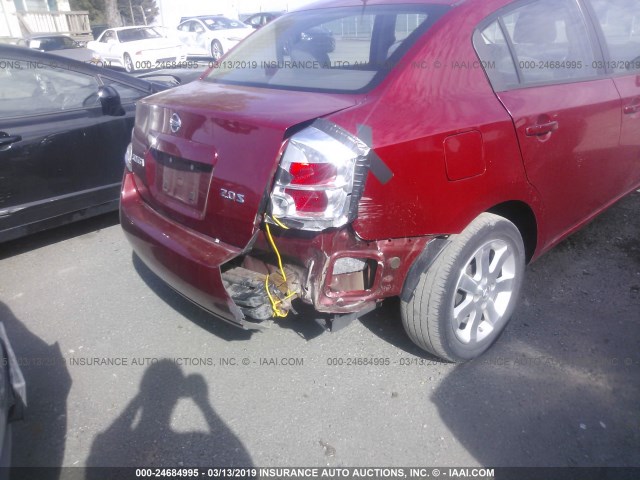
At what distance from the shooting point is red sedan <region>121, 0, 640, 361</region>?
2000mm

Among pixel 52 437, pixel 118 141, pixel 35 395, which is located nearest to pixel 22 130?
pixel 118 141

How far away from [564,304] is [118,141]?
3485 millimetres

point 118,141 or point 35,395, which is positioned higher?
point 118,141

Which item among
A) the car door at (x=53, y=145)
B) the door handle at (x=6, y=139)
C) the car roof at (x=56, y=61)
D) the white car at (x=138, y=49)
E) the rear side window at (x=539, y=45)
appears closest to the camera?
the rear side window at (x=539, y=45)

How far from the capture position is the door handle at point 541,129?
240 centimetres

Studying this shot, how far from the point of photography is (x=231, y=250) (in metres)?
2.18

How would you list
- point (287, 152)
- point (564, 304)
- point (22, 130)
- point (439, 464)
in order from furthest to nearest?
point (22, 130), point (564, 304), point (439, 464), point (287, 152)

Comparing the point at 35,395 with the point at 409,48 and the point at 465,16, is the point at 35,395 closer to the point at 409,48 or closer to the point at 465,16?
the point at 409,48

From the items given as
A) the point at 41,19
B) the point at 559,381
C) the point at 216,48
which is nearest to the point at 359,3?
the point at 559,381

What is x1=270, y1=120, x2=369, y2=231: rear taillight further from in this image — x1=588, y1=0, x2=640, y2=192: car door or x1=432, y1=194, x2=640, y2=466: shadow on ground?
x1=588, y1=0, x2=640, y2=192: car door

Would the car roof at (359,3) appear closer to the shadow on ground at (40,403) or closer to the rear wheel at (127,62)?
the shadow on ground at (40,403)

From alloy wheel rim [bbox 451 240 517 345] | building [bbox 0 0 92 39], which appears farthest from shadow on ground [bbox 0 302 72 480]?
building [bbox 0 0 92 39]

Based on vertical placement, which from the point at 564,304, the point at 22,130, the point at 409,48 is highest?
the point at 409,48

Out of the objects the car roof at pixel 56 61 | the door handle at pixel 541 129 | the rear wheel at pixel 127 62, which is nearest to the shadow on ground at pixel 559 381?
the door handle at pixel 541 129
